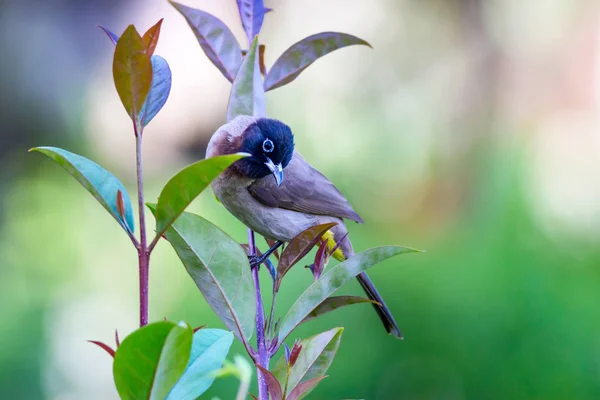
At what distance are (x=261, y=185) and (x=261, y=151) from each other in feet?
0.40

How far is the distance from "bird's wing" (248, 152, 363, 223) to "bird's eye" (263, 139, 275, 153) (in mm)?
136

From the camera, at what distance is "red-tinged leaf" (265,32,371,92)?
0.90 metres

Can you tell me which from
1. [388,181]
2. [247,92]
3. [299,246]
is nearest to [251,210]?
[247,92]

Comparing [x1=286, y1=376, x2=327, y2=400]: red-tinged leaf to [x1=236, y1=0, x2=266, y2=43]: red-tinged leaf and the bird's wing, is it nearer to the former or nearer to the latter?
[x1=236, y1=0, x2=266, y2=43]: red-tinged leaf

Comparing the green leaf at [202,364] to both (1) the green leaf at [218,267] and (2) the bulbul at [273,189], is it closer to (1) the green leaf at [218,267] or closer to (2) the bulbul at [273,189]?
(1) the green leaf at [218,267]

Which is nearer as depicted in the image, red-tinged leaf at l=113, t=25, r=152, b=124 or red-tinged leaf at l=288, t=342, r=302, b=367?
red-tinged leaf at l=113, t=25, r=152, b=124

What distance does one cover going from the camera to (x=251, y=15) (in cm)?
95

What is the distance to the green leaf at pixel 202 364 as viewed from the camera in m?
0.60

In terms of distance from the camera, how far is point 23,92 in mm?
3041

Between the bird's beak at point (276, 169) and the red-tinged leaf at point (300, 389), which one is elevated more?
the bird's beak at point (276, 169)

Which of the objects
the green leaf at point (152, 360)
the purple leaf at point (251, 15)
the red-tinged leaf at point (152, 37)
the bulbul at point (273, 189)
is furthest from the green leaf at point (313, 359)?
the bulbul at point (273, 189)

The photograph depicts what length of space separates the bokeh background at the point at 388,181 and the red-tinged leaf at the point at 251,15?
1.47m

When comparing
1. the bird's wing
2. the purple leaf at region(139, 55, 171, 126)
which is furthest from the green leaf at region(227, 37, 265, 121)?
the bird's wing

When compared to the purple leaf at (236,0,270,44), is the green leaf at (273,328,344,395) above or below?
below
